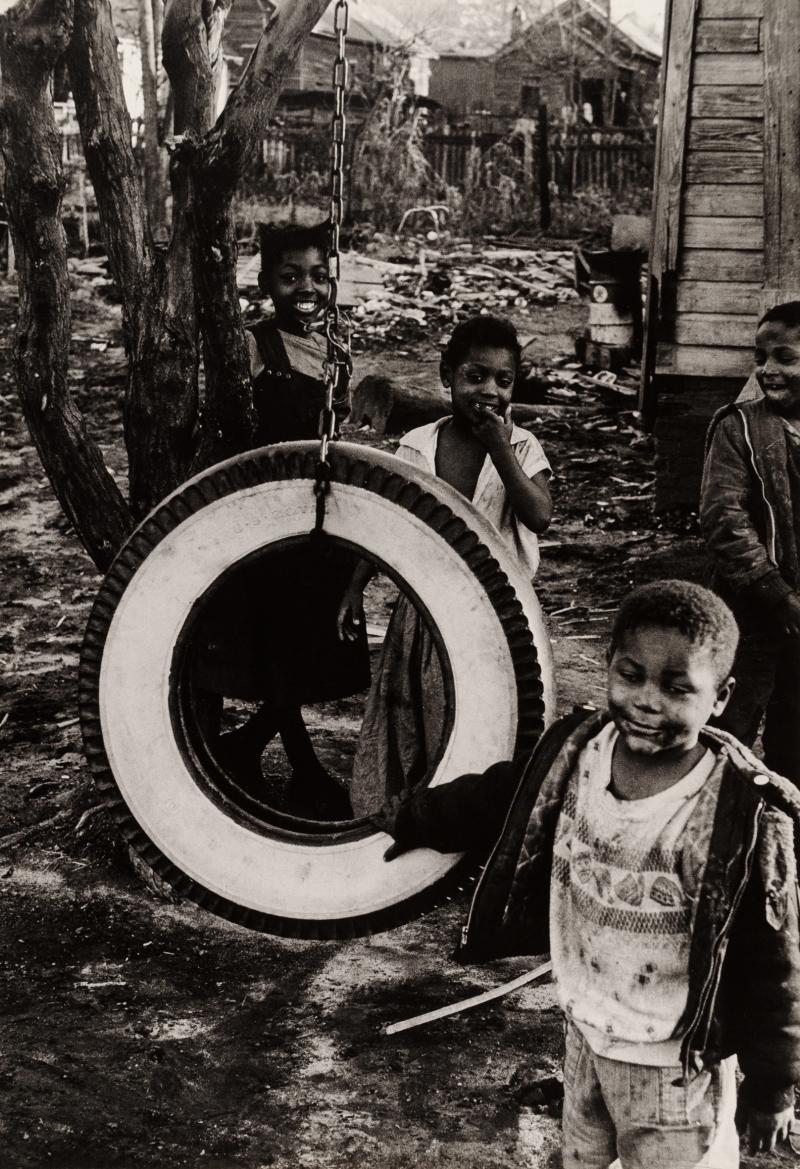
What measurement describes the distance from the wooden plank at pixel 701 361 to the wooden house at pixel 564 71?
927 inches

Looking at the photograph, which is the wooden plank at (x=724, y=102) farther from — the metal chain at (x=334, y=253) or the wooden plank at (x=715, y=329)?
the metal chain at (x=334, y=253)

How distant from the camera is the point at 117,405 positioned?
10492mm

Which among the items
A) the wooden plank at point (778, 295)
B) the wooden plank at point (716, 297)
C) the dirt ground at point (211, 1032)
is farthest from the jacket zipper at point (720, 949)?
the wooden plank at point (716, 297)

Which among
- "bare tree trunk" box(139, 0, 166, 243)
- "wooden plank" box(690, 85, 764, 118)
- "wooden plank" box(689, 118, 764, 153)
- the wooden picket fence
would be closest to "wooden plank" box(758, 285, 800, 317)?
"wooden plank" box(689, 118, 764, 153)

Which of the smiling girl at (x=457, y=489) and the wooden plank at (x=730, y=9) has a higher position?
the wooden plank at (x=730, y=9)

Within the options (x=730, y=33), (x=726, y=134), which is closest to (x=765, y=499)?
(x=726, y=134)

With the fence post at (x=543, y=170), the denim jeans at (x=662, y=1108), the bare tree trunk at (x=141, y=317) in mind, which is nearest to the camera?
the denim jeans at (x=662, y=1108)

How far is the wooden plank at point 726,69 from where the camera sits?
Answer: 326 inches

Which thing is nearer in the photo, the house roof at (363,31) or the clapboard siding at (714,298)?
the clapboard siding at (714,298)

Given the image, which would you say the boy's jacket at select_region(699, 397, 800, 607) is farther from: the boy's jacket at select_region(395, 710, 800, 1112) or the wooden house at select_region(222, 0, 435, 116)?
the wooden house at select_region(222, 0, 435, 116)

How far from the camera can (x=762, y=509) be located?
330 cm

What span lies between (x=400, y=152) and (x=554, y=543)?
13.3m

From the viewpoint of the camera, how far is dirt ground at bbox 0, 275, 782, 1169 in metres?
2.96

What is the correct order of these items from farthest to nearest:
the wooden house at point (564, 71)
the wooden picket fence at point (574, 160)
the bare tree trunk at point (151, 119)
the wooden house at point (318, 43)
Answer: the wooden house at point (564, 71) < the wooden house at point (318, 43) < the wooden picket fence at point (574, 160) < the bare tree trunk at point (151, 119)
